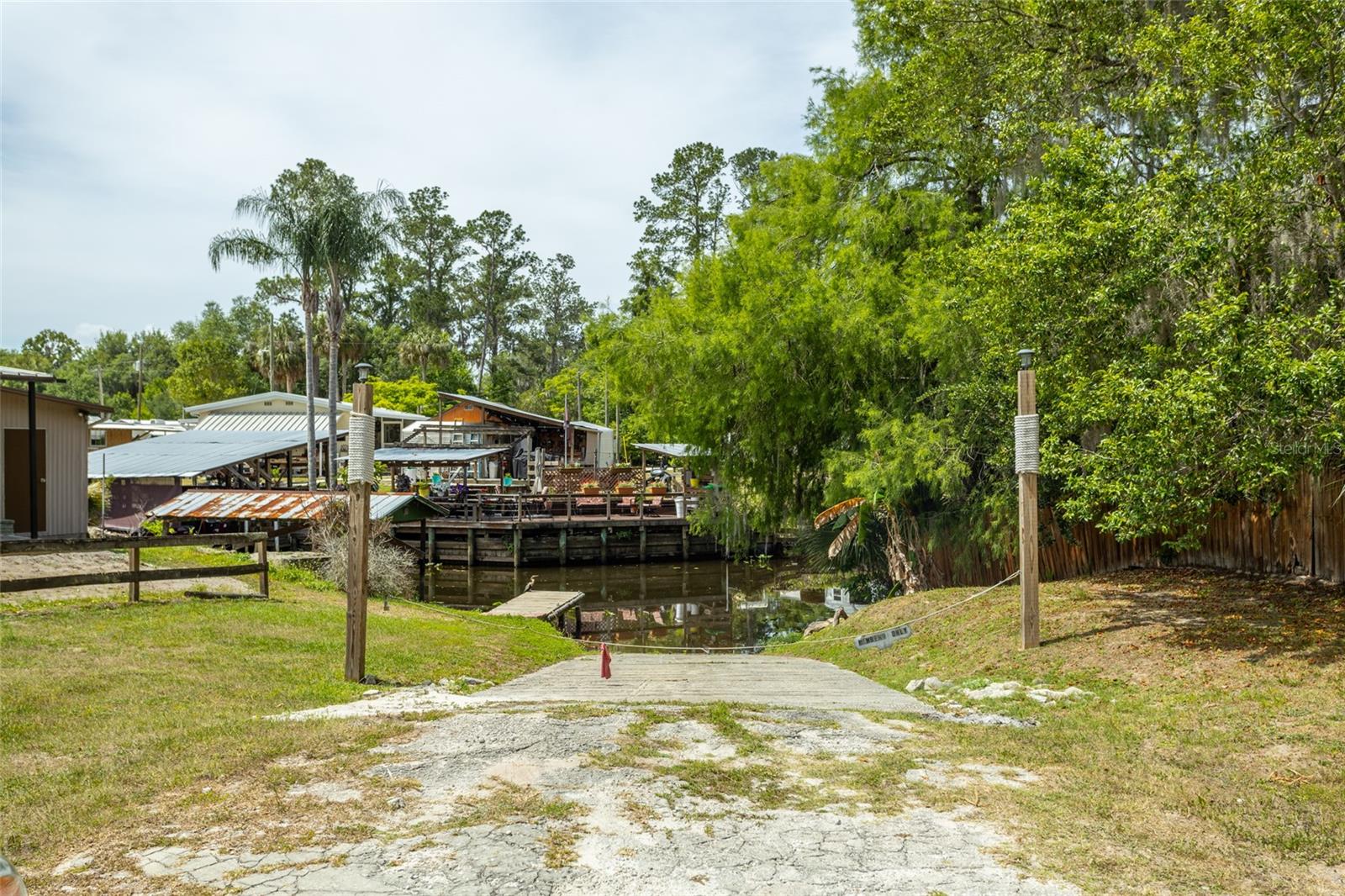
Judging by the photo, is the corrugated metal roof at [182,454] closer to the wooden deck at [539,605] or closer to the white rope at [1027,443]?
the wooden deck at [539,605]

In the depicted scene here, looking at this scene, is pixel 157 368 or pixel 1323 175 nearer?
pixel 1323 175

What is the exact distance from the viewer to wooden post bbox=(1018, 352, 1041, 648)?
10.1m

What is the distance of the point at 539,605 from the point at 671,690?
38.7 feet

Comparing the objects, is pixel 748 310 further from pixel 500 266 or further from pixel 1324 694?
pixel 500 266

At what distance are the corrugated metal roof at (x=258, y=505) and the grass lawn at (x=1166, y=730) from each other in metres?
15.5

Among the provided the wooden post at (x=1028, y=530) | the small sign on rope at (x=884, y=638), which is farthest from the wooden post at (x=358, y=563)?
the small sign on rope at (x=884, y=638)

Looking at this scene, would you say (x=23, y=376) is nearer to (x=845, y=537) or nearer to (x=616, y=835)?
(x=845, y=537)

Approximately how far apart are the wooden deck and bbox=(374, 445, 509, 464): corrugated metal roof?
1306 centimetres

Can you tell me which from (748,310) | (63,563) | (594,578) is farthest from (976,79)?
(594,578)

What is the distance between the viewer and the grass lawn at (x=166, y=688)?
5.15 metres

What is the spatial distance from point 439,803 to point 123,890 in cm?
149

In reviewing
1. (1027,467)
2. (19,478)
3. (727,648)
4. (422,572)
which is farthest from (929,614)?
(422,572)

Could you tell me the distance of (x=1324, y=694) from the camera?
7516mm

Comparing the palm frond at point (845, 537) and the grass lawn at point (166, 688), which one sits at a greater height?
the palm frond at point (845, 537)
